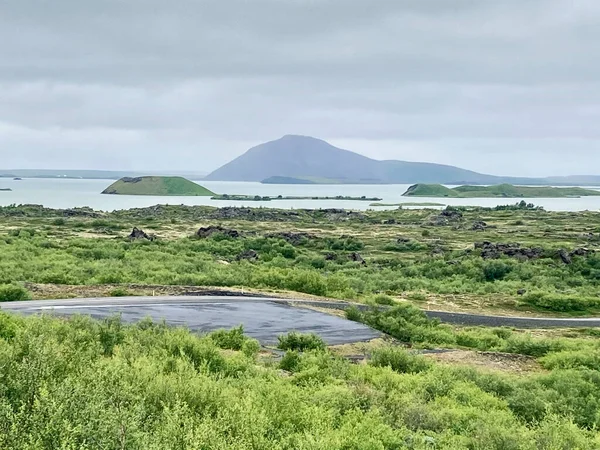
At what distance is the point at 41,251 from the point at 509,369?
→ 110ft

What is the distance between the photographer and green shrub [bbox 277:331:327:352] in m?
16.3

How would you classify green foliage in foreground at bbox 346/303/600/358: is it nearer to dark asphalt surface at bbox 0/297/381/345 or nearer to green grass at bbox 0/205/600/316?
dark asphalt surface at bbox 0/297/381/345

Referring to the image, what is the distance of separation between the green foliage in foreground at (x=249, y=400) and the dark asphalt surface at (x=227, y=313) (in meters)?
3.78

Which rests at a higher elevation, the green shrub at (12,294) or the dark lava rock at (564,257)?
the green shrub at (12,294)

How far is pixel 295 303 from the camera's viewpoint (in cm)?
2505

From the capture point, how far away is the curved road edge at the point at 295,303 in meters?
20.7

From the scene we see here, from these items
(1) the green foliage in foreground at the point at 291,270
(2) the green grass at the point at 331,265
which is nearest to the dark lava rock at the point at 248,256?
(2) the green grass at the point at 331,265

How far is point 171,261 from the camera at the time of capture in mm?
38094

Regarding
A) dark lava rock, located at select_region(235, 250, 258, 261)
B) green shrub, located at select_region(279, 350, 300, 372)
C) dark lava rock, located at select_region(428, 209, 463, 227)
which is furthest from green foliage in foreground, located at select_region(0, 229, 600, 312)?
dark lava rock, located at select_region(428, 209, 463, 227)

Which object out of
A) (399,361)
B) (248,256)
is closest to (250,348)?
(399,361)

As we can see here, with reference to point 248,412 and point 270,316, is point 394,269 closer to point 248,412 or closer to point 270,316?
point 270,316

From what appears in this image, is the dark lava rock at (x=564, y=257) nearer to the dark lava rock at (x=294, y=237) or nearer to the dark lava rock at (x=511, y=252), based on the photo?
the dark lava rock at (x=511, y=252)

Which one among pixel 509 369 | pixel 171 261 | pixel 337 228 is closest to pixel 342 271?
pixel 171 261

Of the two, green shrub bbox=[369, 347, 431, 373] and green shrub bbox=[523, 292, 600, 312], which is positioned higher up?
green shrub bbox=[369, 347, 431, 373]
